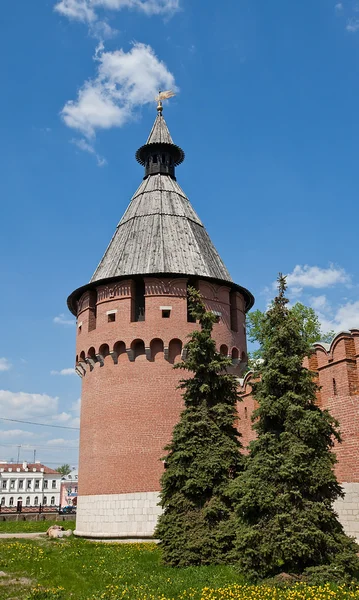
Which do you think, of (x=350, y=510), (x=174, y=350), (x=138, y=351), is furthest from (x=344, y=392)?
(x=138, y=351)

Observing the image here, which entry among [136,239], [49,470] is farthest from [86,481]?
[49,470]

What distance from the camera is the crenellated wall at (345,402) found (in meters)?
11.3

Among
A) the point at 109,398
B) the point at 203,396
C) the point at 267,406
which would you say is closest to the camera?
the point at 267,406

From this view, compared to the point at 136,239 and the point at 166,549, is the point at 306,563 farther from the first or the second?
the point at 136,239

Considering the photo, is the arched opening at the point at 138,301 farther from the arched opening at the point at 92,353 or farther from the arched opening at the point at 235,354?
the arched opening at the point at 235,354

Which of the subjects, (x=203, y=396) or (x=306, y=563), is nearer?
(x=306, y=563)

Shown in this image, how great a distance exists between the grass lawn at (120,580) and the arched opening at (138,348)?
19.9 ft

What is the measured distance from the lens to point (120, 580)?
33.8 ft

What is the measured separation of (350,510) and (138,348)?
9.02 metres

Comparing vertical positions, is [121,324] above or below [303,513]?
above

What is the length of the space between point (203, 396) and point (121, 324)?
6.18 metres

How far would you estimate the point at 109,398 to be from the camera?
18.3 metres

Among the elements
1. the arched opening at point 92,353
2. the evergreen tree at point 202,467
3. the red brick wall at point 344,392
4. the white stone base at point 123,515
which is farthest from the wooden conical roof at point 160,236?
the red brick wall at point 344,392

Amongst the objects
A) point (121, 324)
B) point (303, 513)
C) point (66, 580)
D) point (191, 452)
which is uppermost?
point (121, 324)
